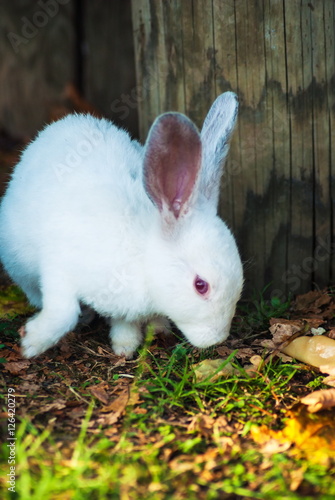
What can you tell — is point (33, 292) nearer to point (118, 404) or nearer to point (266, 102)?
point (118, 404)

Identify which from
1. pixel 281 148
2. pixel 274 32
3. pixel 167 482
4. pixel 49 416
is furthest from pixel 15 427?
pixel 274 32

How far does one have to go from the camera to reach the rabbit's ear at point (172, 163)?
3127 mm

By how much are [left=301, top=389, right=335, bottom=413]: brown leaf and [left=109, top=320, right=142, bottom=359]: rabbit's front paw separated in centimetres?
114

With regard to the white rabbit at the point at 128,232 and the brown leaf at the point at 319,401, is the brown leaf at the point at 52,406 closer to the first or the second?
the white rabbit at the point at 128,232

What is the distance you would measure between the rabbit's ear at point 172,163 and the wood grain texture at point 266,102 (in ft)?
4.38

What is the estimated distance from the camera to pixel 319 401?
3.04m

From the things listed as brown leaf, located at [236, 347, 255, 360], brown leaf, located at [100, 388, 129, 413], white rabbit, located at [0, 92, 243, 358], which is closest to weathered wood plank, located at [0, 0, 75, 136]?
white rabbit, located at [0, 92, 243, 358]

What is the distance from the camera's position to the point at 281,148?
14.8 ft

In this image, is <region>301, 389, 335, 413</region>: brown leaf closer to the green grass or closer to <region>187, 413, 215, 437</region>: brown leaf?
the green grass

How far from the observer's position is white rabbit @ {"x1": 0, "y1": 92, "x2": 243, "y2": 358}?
3.24 m

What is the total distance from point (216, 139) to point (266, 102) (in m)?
0.98

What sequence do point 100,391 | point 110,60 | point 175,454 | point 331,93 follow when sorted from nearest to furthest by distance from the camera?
1. point 175,454
2. point 100,391
3. point 331,93
4. point 110,60

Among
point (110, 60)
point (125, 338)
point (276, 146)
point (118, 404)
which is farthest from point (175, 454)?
point (110, 60)

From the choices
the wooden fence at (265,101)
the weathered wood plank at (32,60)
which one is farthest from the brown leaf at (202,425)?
the weathered wood plank at (32,60)
